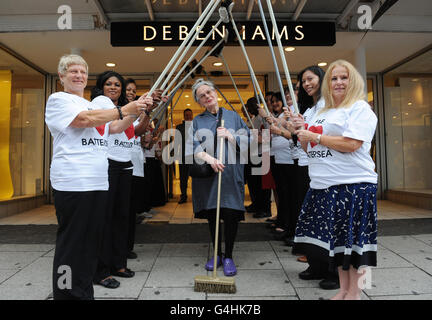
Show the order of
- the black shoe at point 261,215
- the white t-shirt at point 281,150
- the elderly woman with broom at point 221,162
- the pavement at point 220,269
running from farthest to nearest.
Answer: the black shoe at point 261,215, the white t-shirt at point 281,150, the elderly woman with broom at point 221,162, the pavement at point 220,269

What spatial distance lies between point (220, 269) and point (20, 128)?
236 inches

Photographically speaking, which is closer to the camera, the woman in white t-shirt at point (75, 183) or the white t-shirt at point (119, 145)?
the woman in white t-shirt at point (75, 183)

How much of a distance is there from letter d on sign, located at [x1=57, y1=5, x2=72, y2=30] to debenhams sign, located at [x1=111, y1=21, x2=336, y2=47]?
79 centimetres

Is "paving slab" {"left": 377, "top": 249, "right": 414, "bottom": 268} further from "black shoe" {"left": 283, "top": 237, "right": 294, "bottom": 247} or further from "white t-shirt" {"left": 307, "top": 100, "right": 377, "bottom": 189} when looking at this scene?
"white t-shirt" {"left": 307, "top": 100, "right": 377, "bottom": 189}

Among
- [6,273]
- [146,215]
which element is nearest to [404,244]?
[146,215]

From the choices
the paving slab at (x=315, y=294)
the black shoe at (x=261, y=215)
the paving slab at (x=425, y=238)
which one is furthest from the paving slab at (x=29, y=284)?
the paving slab at (x=425, y=238)

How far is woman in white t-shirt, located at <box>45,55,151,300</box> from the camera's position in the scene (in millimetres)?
1825

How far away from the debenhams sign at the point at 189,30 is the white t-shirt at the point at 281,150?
150 cm

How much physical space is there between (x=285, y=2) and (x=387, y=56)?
3241 millimetres

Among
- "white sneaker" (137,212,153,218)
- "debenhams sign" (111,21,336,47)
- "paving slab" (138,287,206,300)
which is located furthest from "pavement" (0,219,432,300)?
"debenhams sign" (111,21,336,47)

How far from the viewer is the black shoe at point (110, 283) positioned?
2.51 m

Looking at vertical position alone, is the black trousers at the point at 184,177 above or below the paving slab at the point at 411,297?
above

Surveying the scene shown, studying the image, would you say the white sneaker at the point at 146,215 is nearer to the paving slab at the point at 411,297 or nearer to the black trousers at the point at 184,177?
the black trousers at the point at 184,177
